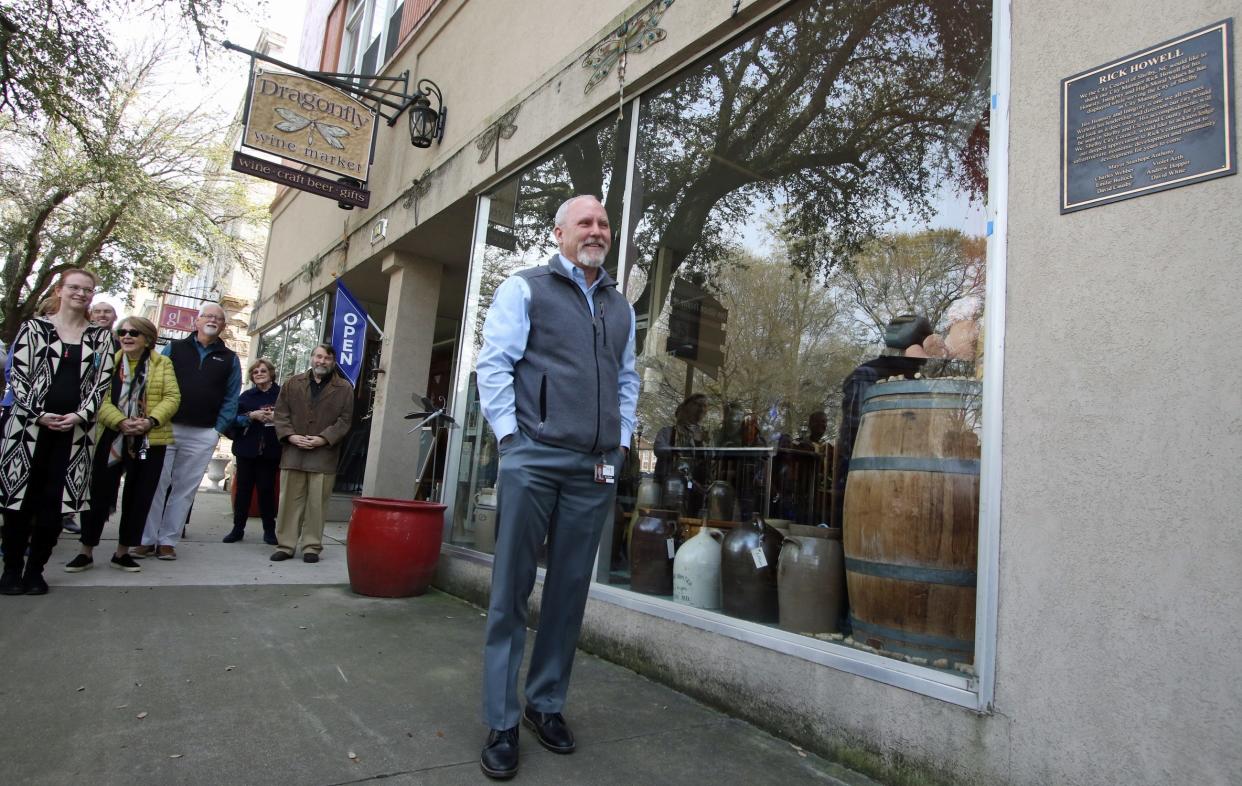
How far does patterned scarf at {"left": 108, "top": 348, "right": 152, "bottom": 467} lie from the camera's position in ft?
14.8

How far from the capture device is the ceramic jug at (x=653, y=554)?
3.62m

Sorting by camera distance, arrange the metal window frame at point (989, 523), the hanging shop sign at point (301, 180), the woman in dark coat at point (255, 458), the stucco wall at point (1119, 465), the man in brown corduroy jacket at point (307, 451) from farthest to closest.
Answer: the woman in dark coat at point (255, 458) → the hanging shop sign at point (301, 180) → the man in brown corduroy jacket at point (307, 451) → the metal window frame at point (989, 523) → the stucco wall at point (1119, 465)

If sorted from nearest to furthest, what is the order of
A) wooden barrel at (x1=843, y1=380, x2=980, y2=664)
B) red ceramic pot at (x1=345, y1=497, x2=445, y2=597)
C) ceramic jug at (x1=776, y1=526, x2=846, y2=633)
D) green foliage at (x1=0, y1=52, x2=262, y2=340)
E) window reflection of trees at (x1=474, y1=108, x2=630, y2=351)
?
1. wooden barrel at (x1=843, y1=380, x2=980, y2=664)
2. ceramic jug at (x1=776, y1=526, x2=846, y2=633)
3. red ceramic pot at (x1=345, y1=497, x2=445, y2=597)
4. window reflection of trees at (x1=474, y1=108, x2=630, y2=351)
5. green foliage at (x1=0, y1=52, x2=262, y2=340)

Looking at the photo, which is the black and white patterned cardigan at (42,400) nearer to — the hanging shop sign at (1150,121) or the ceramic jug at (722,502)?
the ceramic jug at (722,502)

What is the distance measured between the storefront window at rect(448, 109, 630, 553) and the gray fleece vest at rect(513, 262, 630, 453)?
2.04 metres

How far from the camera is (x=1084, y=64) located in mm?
2072

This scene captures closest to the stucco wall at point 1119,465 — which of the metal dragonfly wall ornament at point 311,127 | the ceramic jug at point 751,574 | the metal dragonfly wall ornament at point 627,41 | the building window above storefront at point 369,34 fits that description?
the ceramic jug at point 751,574

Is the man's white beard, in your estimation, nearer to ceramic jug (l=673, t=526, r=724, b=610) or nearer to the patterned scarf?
ceramic jug (l=673, t=526, r=724, b=610)

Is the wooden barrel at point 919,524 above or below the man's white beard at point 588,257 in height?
below

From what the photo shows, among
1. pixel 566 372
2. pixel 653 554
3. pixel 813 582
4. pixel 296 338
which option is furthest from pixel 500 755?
pixel 296 338

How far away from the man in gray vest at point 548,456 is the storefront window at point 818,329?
1.01 metres

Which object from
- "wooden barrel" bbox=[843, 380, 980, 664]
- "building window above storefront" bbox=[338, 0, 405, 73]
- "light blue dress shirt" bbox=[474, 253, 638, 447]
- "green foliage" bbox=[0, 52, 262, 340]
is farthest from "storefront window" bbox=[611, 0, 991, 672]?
"green foliage" bbox=[0, 52, 262, 340]

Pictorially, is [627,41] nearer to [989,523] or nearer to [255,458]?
[989,523]

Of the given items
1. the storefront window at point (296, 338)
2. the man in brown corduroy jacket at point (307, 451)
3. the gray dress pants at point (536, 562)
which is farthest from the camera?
the storefront window at point (296, 338)
